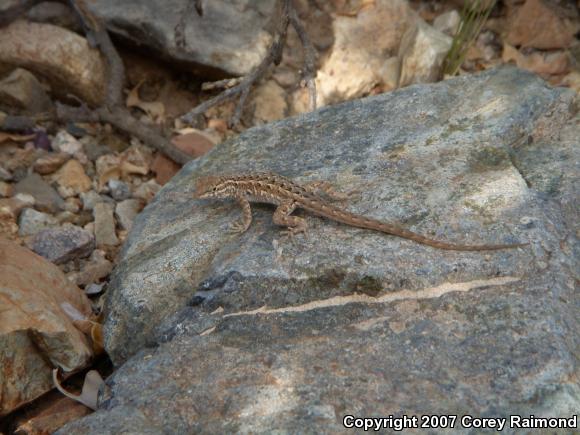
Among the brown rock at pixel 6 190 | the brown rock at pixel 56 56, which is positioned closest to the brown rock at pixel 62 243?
the brown rock at pixel 6 190

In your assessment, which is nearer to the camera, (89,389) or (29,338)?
(29,338)

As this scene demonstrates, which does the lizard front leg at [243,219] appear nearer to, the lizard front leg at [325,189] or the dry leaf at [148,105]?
the lizard front leg at [325,189]

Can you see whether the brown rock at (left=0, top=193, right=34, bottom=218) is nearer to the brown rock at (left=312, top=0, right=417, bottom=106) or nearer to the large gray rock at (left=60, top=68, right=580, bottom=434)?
the large gray rock at (left=60, top=68, right=580, bottom=434)

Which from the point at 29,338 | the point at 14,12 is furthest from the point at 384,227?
the point at 14,12

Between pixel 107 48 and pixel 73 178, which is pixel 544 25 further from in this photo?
pixel 73 178

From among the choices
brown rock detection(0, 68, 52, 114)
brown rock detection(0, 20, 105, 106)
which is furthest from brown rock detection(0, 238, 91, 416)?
brown rock detection(0, 20, 105, 106)

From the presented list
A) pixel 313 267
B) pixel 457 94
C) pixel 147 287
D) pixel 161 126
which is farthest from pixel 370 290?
pixel 161 126
